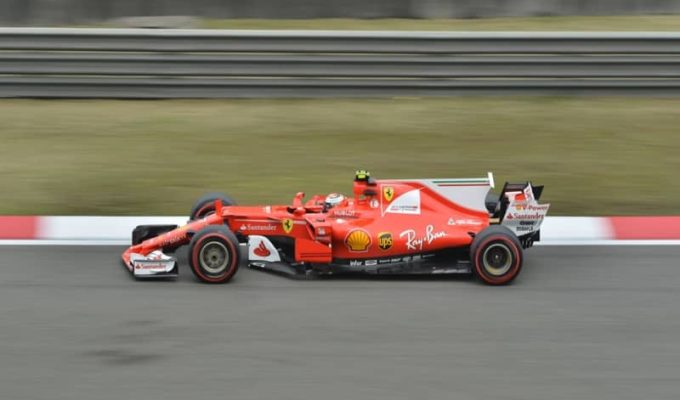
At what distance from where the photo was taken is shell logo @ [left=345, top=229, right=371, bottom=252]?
712 centimetres

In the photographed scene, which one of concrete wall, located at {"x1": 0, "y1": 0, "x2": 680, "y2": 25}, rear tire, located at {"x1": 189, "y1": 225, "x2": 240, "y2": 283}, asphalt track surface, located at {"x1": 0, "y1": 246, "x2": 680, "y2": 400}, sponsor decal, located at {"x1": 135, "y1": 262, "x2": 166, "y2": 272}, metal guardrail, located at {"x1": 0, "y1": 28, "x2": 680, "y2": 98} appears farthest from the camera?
concrete wall, located at {"x1": 0, "y1": 0, "x2": 680, "y2": 25}

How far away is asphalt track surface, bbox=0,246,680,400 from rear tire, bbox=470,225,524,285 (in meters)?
0.11

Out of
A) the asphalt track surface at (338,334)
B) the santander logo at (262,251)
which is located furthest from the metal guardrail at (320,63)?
the santander logo at (262,251)

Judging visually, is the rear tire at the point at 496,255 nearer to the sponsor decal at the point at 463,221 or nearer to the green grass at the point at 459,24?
the sponsor decal at the point at 463,221

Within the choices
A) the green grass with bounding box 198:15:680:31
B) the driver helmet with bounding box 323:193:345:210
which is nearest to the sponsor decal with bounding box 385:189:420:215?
the driver helmet with bounding box 323:193:345:210

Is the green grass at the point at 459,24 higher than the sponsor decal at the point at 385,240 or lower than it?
higher

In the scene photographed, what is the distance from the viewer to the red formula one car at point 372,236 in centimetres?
703

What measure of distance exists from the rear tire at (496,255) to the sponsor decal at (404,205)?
0.48 metres

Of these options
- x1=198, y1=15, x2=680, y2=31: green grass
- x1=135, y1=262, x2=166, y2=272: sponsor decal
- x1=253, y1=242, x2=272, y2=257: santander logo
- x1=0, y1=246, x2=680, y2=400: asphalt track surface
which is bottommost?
x1=0, y1=246, x2=680, y2=400: asphalt track surface

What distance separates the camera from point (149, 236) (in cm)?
754

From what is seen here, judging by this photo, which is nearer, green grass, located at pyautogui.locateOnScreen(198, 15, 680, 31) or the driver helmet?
the driver helmet

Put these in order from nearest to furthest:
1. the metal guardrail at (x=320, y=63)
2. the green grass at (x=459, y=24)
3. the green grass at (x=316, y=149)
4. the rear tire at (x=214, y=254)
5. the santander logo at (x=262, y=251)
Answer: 1. the rear tire at (x=214, y=254)
2. the santander logo at (x=262, y=251)
3. the green grass at (x=316, y=149)
4. the metal guardrail at (x=320, y=63)
5. the green grass at (x=459, y=24)

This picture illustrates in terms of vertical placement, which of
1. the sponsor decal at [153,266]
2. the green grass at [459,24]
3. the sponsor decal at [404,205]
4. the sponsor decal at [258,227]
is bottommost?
the sponsor decal at [153,266]

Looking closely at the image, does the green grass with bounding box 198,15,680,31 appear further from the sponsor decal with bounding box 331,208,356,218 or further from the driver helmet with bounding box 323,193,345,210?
the sponsor decal with bounding box 331,208,356,218
